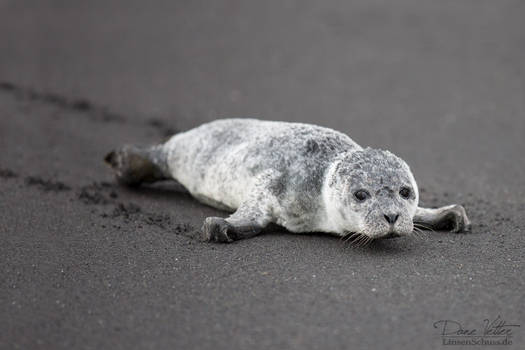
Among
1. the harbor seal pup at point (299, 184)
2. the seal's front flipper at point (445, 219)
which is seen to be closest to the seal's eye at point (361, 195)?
the harbor seal pup at point (299, 184)

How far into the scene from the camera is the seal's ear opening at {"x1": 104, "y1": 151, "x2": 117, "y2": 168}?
6.71 meters

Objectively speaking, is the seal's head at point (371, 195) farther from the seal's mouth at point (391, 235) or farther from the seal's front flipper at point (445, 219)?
the seal's front flipper at point (445, 219)

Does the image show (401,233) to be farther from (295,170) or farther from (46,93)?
(46,93)

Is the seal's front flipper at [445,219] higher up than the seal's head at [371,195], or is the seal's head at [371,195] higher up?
the seal's head at [371,195]

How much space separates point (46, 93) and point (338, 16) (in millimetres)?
4436

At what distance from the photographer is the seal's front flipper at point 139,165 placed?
650 cm

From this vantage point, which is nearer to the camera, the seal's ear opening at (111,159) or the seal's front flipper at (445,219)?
the seal's front flipper at (445,219)

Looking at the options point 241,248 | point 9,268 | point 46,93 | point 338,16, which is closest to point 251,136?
point 241,248

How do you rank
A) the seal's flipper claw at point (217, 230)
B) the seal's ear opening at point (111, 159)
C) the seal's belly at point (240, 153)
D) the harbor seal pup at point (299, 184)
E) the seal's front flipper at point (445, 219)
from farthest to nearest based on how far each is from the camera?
1. the seal's ear opening at point (111, 159)
2. the seal's belly at point (240, 153)
3. the seal's front flipper at point (445, 219)
4. the seal's flipper claw at point (217, 230)
5. the harbor seal pup at point (299, 184)

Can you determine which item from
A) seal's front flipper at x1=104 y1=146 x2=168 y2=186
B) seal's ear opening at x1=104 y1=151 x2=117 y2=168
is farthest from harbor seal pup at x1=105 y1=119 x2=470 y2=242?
seal's ear opening at x1=104 y1=151 x2=117 y2=168

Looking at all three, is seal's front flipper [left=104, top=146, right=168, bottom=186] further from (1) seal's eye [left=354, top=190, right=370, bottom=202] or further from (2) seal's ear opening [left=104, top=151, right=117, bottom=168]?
(1) seal's eye [left=354, top=190, right=370, bottom=202]

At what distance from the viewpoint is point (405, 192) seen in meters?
4.73
